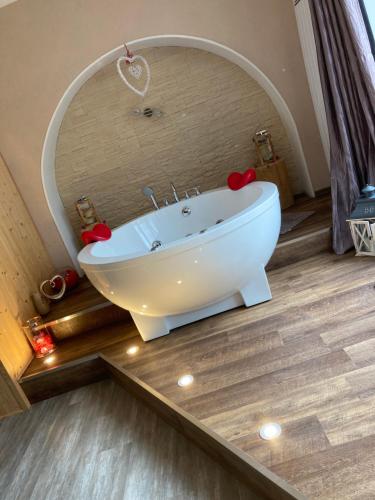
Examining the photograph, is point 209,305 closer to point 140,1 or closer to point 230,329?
point 230,329

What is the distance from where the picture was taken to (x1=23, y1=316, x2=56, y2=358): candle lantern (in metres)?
3.22

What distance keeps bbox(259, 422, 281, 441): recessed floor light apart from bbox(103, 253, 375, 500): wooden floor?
0.9 inches

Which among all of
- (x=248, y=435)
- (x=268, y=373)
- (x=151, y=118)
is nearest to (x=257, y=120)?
(x=151, y=118)

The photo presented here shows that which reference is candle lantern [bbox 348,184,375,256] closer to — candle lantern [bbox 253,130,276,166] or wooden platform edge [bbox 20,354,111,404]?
candle lantern [bbox 253,130,276,166]

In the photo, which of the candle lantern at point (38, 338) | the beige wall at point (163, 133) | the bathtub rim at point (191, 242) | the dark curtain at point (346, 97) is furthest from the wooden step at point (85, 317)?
the dark curtain at point (346, 97)

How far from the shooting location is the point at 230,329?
101 inches

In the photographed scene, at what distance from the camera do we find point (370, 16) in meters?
2.63

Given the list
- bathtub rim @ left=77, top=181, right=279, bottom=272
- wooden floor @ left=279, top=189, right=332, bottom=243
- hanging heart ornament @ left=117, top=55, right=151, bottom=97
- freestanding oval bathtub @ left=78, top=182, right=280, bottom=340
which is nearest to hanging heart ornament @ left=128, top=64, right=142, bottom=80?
hanging heart ornament @ left=117, top=55, right=151, bottom=97

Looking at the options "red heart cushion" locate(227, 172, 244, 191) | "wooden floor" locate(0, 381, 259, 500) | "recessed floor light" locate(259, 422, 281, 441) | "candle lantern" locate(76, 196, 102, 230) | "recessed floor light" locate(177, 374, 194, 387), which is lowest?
"wooden floor" locate(0, 381, 259, 500)

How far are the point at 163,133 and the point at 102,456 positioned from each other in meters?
2.74

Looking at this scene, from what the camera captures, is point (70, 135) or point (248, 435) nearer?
point (248, 435)

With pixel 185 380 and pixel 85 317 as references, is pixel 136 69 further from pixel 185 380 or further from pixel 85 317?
pixel 185 380

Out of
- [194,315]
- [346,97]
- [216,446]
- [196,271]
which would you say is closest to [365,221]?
[346,97]

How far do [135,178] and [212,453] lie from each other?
273 centimetres
